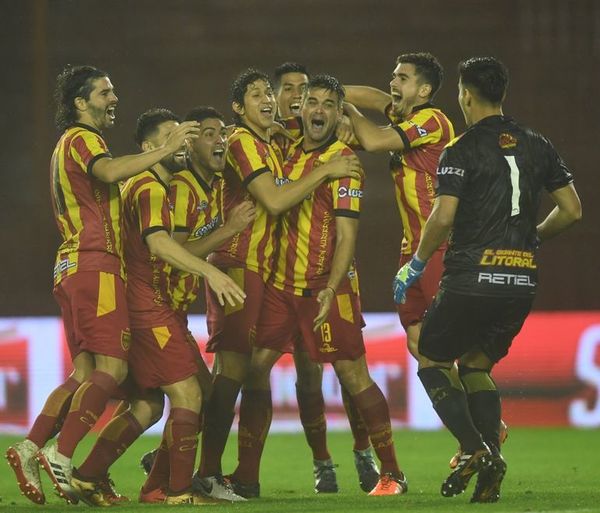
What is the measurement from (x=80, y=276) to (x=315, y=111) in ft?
4.90

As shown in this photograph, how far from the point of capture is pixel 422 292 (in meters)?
7.11

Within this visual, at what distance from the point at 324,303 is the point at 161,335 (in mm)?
810

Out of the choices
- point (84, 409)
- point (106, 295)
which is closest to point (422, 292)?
point (106, 295)

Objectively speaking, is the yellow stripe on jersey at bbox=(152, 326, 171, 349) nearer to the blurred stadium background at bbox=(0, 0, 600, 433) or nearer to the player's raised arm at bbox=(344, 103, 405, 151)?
the player's raised arm at bbox=(344, 103, 405, 151)

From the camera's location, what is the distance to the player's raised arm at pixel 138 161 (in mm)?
6129

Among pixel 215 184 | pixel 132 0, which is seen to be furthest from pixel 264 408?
pixel 132 0

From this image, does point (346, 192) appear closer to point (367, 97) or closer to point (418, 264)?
point (418, 264)

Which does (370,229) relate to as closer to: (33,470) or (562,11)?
(562,11)

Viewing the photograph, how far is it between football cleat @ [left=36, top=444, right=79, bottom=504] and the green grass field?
0.09 meters

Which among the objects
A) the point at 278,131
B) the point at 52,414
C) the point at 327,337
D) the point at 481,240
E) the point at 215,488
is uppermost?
the point at 278,131

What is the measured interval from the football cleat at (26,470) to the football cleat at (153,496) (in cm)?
57

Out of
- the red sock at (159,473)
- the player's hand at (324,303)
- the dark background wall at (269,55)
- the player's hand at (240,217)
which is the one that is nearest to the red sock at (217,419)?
the red sock at (159,473)

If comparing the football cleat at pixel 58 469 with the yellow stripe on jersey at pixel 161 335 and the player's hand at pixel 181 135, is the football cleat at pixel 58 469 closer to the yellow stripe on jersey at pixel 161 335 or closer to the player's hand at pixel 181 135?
the yellow stripe on jersey at pixel 161 335

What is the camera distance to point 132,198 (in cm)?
649
